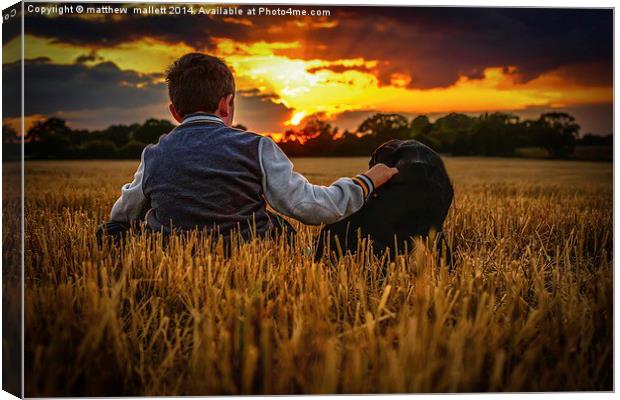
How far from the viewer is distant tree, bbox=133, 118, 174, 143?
3.96 metres

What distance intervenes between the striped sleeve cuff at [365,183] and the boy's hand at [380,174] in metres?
0.02

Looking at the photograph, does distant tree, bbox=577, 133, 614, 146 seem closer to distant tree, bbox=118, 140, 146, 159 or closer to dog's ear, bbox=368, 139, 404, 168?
dog's ear, bbox=368, 139, 404, 168

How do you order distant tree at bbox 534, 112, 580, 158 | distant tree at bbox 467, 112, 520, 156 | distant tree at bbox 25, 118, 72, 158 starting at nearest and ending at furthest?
distant tree at bbox 25, 118, 72, 158
distant tree at bbox 534, 112, 580, 158
distant tree at bbox 467, 112, 520, 156

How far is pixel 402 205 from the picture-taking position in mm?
3547

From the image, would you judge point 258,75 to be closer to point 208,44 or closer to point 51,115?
point 208,44

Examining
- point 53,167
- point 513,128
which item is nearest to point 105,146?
point 53,167

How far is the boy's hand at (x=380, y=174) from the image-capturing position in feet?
11.5

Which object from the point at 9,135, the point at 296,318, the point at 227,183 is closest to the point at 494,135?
the point at 227,183

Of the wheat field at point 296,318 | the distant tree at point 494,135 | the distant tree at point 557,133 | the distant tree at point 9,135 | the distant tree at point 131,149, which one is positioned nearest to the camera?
the wheat field at point 296,318

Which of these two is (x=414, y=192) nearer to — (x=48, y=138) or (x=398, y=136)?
(x=398, y=136)

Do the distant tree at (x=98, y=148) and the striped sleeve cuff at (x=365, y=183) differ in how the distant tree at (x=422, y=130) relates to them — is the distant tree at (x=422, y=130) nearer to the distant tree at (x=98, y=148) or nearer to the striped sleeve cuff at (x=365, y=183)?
the striped sleeve cuff at (x=365, y=183)

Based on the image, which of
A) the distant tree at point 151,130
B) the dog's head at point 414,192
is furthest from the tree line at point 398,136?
the dog's head at point 414,192

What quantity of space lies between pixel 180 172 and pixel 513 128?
1.72m

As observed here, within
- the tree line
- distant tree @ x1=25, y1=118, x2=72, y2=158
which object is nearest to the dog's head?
the tree line
